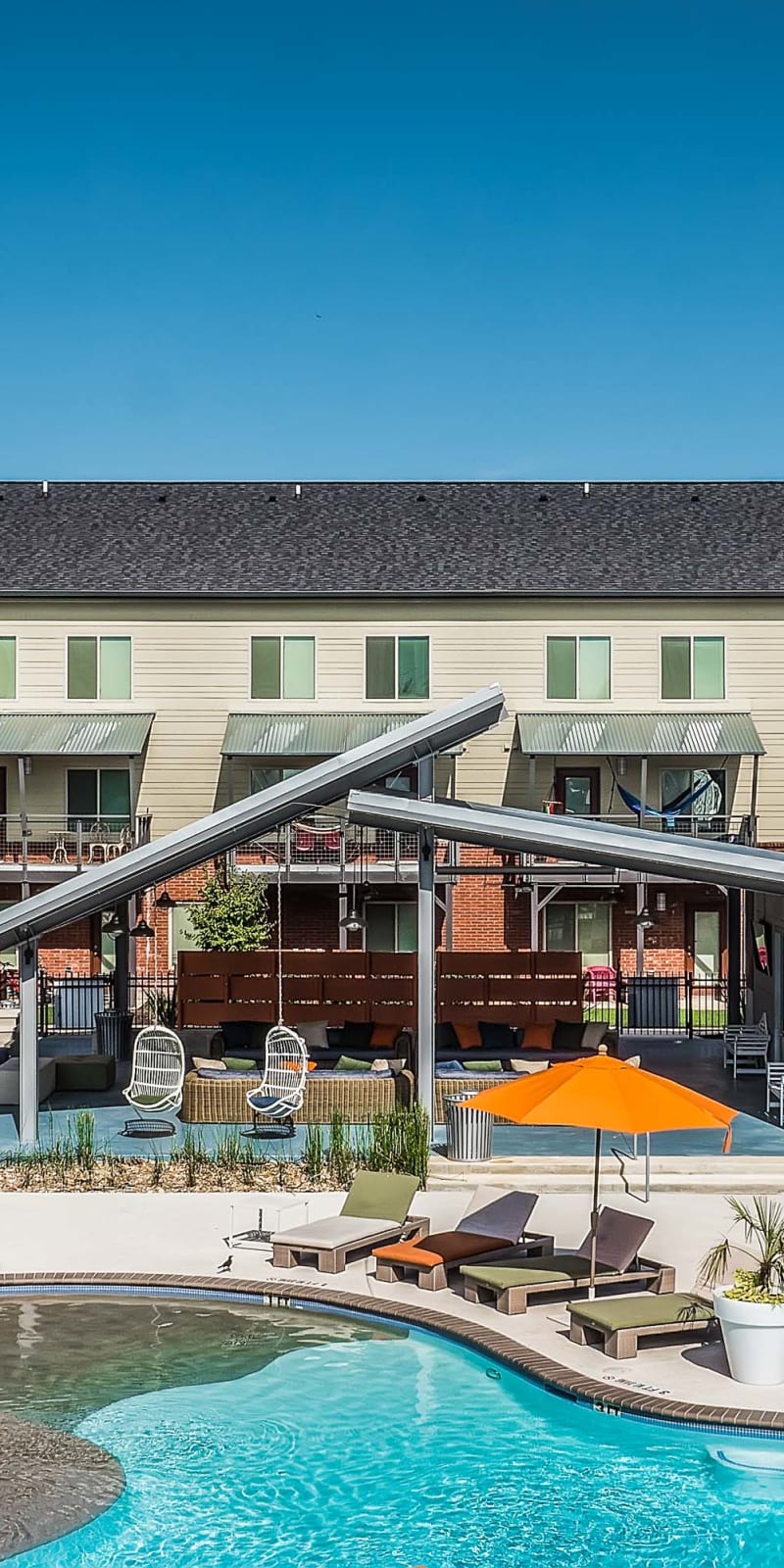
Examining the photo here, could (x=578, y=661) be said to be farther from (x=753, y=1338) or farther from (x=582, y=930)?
(x=753, y=1338)

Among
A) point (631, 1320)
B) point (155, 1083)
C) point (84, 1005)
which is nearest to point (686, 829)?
point (84, 1005)

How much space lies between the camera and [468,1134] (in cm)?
1733

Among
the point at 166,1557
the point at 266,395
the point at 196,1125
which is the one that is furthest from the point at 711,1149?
the point at 266,395

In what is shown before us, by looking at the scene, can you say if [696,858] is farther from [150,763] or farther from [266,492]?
[266,492]

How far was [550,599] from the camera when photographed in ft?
122

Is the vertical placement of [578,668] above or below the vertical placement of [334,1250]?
above

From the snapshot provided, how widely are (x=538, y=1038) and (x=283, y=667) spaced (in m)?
16.2

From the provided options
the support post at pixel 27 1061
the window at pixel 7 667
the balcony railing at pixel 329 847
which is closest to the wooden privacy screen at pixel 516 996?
the balcony railing at pixel 329 847

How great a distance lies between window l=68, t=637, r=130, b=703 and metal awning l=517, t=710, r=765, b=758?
29.9 feet

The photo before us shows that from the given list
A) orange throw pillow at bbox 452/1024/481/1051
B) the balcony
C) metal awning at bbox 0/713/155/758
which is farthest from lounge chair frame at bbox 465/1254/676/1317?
metal awning at bbox 0/713/155/758

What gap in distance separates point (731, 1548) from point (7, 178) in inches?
759

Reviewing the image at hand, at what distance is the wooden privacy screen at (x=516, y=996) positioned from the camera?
980 inches

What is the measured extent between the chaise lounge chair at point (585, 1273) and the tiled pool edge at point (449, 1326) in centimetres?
56

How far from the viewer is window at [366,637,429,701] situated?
3731cm
